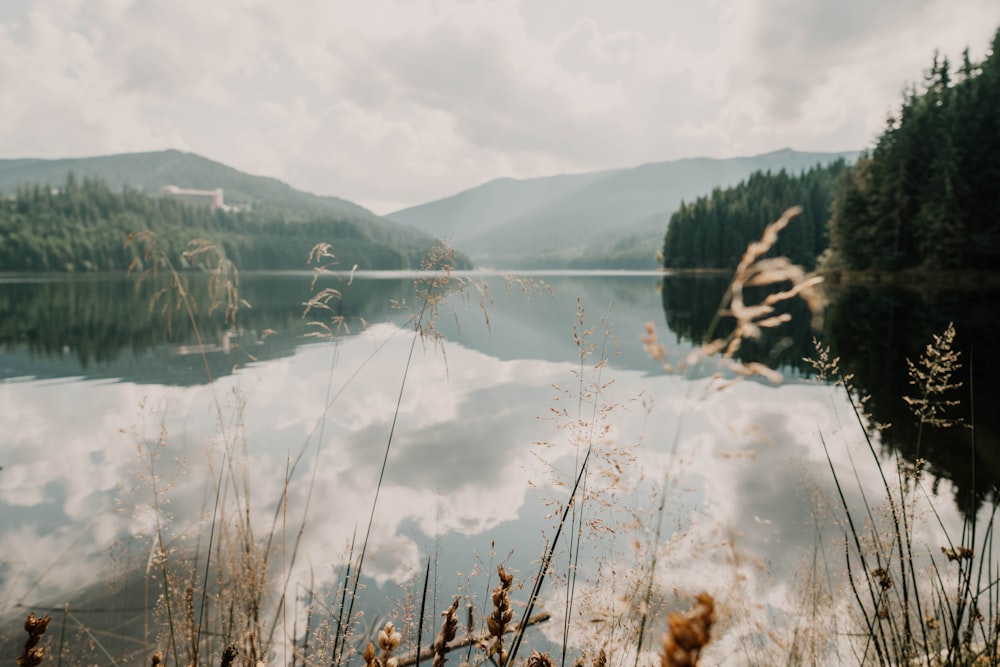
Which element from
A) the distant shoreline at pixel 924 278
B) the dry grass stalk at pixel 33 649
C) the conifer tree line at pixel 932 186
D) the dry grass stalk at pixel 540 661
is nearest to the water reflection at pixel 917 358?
the dry grass stalk at pixel 540 661

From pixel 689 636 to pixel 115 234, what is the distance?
570 ft

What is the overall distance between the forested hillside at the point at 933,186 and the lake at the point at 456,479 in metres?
32.2

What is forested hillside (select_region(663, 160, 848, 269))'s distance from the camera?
90.1m

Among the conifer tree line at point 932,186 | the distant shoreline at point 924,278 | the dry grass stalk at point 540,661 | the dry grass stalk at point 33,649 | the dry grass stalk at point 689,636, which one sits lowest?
the dry grass stalk at point 540,661

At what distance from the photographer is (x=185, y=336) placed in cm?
2591

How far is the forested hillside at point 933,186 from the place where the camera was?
4238cm

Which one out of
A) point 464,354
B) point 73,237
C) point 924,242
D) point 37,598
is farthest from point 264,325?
point 73,237

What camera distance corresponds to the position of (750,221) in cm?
9712

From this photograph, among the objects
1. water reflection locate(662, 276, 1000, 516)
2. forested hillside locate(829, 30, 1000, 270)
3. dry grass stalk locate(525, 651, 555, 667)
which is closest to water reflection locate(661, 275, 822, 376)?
water reflection locate(662, 276, 1000, 516)

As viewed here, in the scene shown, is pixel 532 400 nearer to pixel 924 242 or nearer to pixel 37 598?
pixel 37 598

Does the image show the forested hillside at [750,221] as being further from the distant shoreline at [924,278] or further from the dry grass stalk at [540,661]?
the dry grass stalk at [540,661]

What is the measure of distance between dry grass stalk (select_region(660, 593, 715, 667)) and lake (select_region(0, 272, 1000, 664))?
426 millimetres

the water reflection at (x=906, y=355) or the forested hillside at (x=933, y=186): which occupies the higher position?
the forested hillside at (x=933, y=186)

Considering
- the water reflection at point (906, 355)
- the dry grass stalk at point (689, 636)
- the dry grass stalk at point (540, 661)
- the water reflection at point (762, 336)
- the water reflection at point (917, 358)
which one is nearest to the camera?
the dry grass stalk at point (689, 636)
